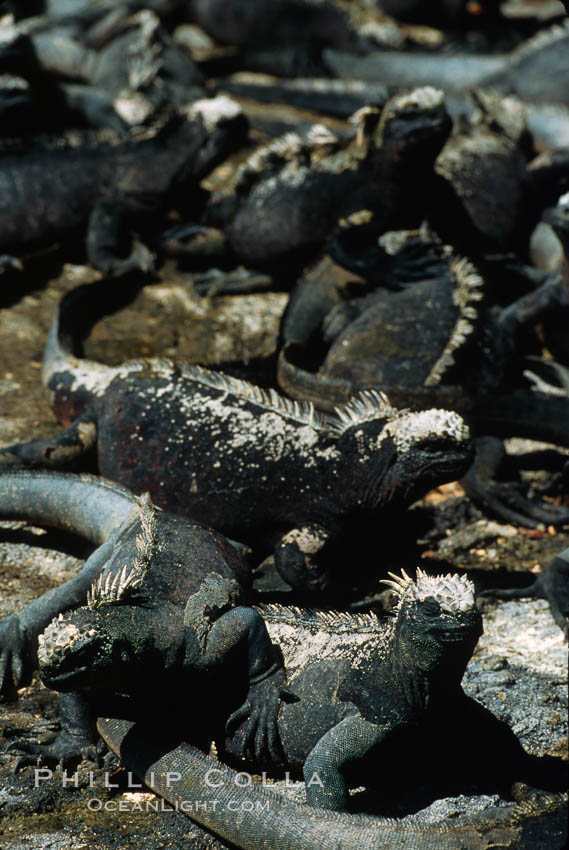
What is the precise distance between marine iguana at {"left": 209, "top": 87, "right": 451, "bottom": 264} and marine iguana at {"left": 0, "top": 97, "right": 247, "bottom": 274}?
0.49 m

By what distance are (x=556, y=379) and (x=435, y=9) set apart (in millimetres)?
6946

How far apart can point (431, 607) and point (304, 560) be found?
3.14 ft

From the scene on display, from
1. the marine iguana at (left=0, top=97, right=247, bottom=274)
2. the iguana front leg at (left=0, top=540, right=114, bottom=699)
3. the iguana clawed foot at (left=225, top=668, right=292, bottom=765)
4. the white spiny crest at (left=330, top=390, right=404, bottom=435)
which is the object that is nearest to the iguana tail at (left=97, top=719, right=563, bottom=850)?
the iguana clawed foot at (left=225, top=668, right=292, bottom=765)

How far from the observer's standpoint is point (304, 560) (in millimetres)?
3467

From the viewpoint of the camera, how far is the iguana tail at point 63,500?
346 centimetres

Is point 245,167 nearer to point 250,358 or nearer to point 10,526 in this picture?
point 250,358

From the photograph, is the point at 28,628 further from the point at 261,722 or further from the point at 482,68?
the point at 482,68

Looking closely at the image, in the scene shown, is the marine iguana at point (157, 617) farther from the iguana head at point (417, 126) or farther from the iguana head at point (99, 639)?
the iguana head at point (417, 126)

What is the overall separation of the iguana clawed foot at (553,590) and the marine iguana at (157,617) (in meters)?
1.11

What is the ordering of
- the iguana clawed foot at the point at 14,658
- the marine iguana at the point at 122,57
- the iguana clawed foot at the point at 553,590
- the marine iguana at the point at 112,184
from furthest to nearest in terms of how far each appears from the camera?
the marine iguana at the point at 122,57 < the marine iguana at the point at 112,184 < the iguana clawed foot at the point at 553,590 < the iguana clawed foot at the point at 14,658

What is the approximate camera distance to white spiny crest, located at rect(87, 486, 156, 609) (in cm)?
273

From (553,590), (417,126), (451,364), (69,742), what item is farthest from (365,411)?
(417,126)

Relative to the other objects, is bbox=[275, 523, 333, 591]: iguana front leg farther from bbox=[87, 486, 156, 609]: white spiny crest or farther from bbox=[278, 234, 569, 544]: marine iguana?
bbox=[278, 234, 569, 544]: marine iguana

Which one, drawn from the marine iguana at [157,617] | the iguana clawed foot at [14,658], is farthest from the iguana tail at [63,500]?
the iguana clawed foot at [14,658]
